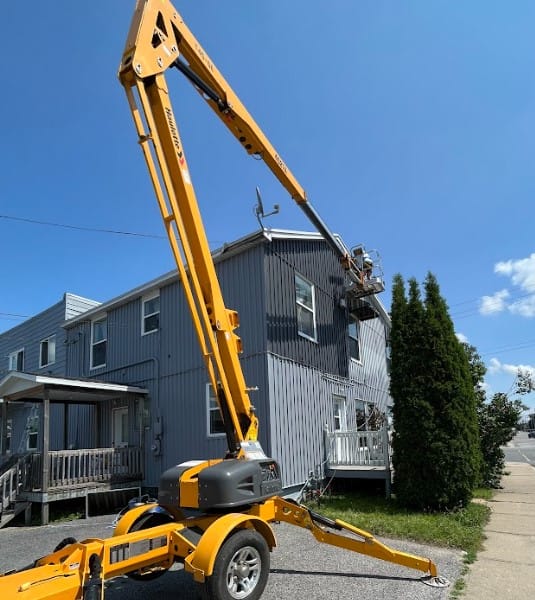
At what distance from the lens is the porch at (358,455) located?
1170cm

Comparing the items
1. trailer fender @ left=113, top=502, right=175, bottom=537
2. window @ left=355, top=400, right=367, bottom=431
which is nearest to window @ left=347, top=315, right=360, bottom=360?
window @ left=355, top=400, right=367, bottom=431

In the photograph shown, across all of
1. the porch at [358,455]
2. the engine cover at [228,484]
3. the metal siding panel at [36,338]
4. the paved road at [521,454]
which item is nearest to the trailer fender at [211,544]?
the engine cover at [228,484]

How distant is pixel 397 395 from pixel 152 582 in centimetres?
660

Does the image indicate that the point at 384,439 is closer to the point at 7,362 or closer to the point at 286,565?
the point at 286,565

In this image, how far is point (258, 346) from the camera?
11.3 m

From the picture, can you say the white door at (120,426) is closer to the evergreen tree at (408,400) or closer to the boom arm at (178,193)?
the evergreen tree at (408,400)

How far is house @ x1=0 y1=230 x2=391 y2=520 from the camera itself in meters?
11.4

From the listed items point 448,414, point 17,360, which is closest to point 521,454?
point 448,414

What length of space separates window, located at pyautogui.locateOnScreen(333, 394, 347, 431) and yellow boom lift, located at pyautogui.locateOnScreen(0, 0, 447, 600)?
26.2ft

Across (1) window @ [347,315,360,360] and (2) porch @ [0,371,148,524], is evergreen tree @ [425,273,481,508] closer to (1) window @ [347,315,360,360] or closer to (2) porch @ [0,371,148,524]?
(1) window @ [347,315,360,360]

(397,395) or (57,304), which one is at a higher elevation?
(57,304)

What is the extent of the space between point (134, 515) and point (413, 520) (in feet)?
18.4

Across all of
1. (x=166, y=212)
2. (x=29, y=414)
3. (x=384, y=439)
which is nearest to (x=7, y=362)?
(x=29, y=414)

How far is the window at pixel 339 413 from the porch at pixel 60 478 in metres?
5.69
